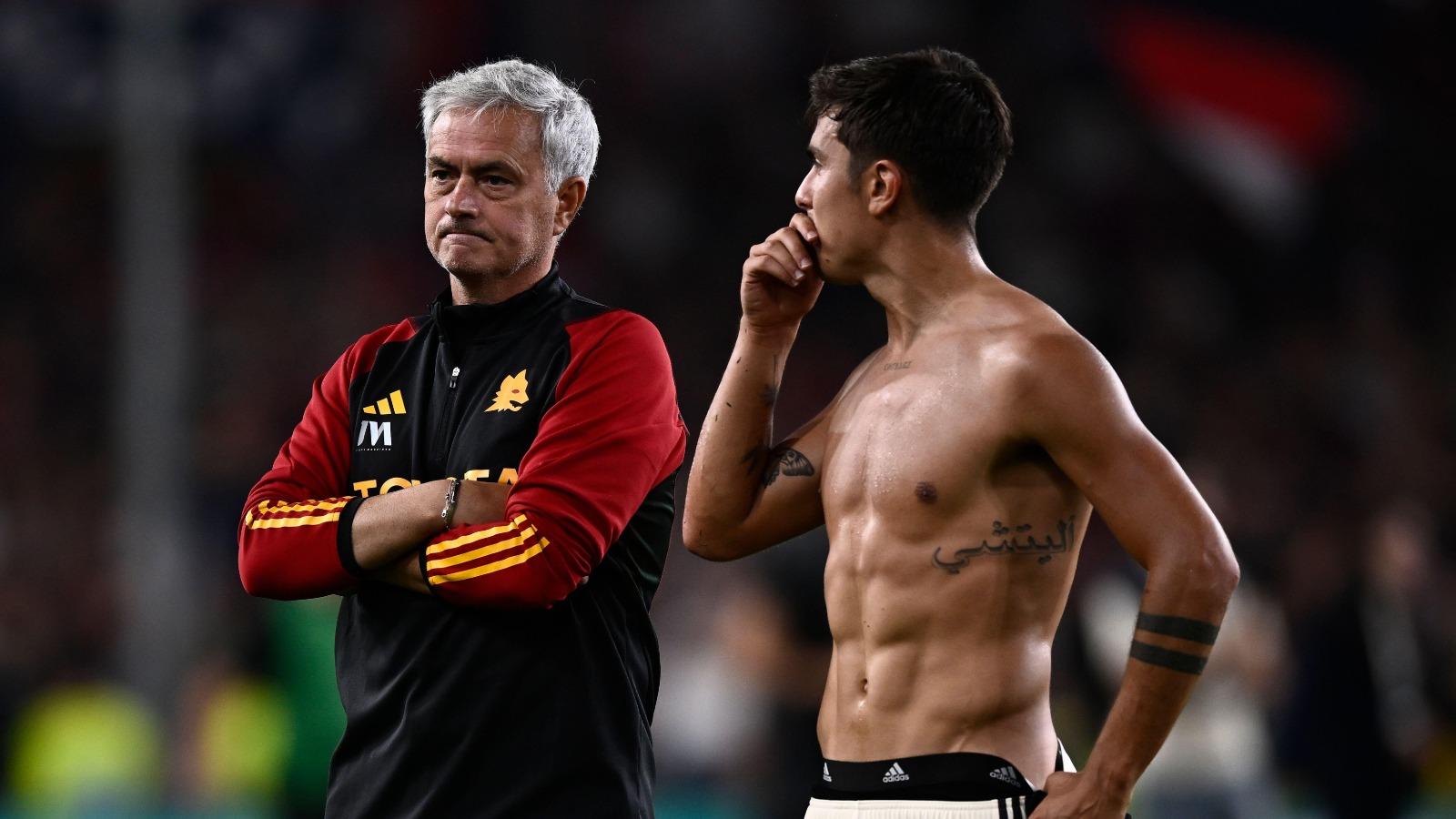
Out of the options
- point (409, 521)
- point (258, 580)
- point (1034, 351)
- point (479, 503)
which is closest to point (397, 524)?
point (409, 521)

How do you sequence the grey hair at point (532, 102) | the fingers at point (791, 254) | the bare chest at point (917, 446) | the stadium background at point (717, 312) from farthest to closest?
the stadium background at point (717, 312), the grey hair at point (532, 102), the fingers at point (791, 254), the bare chest at point (917, 446)

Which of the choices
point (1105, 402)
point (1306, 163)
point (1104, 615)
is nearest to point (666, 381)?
point (1105, 402)

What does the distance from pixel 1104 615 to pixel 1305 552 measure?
1061mm

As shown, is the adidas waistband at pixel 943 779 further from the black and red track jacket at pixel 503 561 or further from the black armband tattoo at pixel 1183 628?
the black and red track jacket at pixel 503 561

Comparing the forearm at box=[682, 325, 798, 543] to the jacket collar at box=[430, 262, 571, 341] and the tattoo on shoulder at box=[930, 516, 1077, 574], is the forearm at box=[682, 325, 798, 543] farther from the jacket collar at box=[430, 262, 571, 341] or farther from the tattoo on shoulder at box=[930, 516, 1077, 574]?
the tattoo on shoulder at box=[930, 516, 1077, 574]

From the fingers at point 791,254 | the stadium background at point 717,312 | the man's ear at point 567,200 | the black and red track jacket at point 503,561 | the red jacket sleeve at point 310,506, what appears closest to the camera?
the black and red track jacket at point 503,561

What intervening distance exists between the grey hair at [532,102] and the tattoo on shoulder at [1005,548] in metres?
1.29

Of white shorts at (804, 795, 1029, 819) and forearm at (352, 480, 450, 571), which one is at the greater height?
forearm at (352, 480, 450, 571)

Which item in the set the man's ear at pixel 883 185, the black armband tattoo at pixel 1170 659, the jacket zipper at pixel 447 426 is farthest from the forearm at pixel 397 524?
the black armband tattoo at pixel 1170 659

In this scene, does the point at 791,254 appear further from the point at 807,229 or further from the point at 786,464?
the point at 786,464

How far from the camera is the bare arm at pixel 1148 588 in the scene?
11.5ft

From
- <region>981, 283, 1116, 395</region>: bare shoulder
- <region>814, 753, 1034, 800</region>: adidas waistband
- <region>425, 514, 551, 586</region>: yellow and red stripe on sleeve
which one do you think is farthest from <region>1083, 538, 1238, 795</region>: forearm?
<region>425, 514, 551, 586</region>: yellow and red stripe on sleeve

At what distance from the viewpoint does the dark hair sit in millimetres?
3945

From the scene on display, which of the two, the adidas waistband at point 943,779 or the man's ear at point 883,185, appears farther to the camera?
the man's ear at point 883,185
